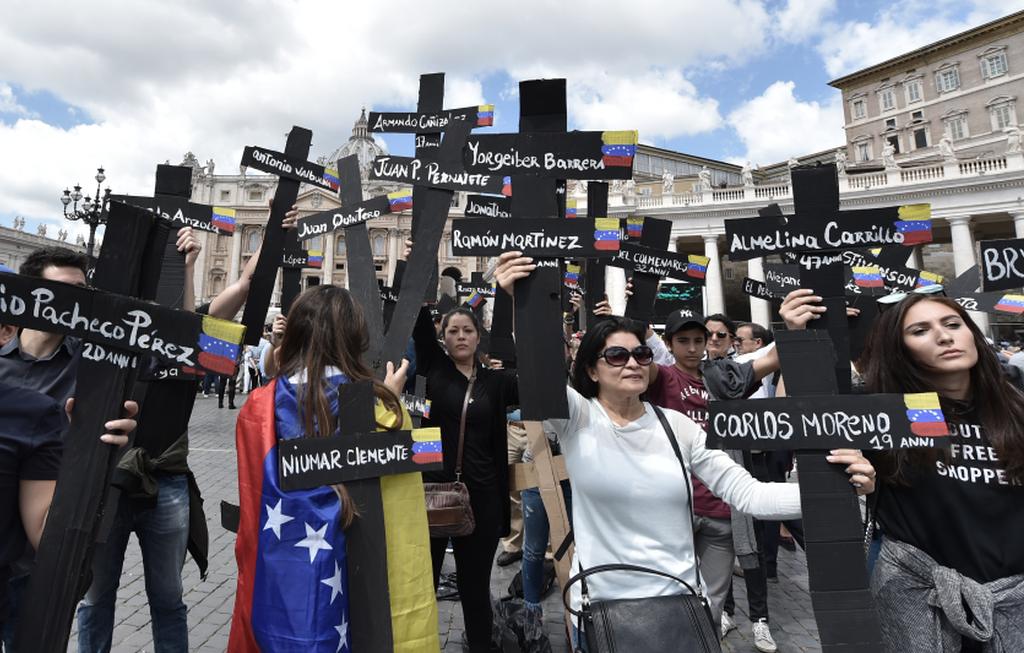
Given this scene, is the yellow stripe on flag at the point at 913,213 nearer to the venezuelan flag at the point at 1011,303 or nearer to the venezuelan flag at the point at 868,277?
the venezuelan flag at the point at 868,277

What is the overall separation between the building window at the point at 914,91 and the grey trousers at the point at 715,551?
5378 centimetres

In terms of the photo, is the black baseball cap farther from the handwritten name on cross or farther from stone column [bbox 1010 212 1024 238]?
stone column [bbox 1010 212 1024 238]

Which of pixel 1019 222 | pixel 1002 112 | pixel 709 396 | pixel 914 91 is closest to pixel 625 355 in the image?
pixel 709 396

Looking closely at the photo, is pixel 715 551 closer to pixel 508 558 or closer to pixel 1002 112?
pixel 508 558

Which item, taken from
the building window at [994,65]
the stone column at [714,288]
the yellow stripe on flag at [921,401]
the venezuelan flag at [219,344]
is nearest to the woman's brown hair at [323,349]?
the venezuelan flag at [219,344]

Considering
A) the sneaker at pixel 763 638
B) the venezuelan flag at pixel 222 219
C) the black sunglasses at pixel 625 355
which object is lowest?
the sneaker at pixel 763 638

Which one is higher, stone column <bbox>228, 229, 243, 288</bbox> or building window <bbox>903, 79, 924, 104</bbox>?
building window <bbox>903, 79, 924, 104</bbox>

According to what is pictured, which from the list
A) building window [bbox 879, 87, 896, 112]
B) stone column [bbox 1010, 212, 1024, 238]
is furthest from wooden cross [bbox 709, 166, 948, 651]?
building window [bbox 879, 87, 896, 112]

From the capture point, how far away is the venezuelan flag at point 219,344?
1.68 m

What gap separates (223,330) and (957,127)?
54.5 m

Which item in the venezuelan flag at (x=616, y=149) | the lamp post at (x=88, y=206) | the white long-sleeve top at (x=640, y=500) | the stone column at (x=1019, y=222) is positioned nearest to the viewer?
the white long-sleeve top at (x=640, y=500)

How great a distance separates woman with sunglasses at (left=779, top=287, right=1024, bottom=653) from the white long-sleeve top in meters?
0.42

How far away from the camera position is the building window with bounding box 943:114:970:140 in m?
39.8

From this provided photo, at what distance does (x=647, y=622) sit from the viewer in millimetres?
1834
